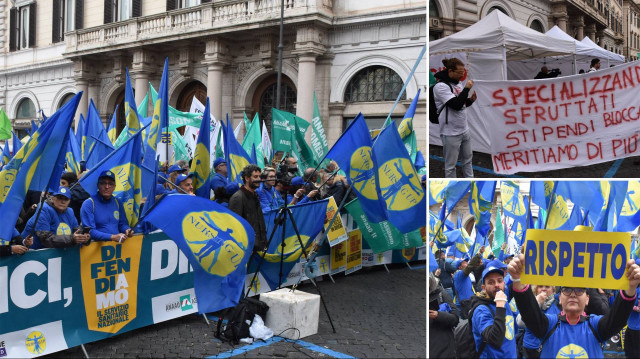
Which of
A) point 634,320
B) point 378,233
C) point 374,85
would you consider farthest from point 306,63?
point 634,320

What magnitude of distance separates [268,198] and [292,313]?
2.26 metres

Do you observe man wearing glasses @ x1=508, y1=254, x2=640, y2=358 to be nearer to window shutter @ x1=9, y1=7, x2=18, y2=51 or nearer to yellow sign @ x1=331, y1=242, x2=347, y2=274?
yellow sign @ x1=331, y1=242, x2=347, y2=274

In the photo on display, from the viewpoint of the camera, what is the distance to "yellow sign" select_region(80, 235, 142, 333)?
5707mm

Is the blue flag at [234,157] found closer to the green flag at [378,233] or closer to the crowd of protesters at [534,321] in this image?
the green flag at [378,233]

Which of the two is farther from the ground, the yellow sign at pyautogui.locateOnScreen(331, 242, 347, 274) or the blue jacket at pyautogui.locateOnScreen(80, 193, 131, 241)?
the blue jacket at pyautogui.locateOnScreen(80, 193, 131, 241)

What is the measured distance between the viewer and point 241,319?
6.19m

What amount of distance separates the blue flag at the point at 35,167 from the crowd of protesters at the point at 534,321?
3.28 m

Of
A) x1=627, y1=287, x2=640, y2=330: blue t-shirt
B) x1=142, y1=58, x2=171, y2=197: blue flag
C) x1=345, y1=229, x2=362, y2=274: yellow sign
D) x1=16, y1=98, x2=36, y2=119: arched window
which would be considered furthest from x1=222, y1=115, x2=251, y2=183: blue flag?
x1=16, y1=98, x2=36, y2=119: arched window

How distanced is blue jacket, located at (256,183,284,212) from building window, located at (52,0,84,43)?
2564cm

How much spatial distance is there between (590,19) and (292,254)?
4.44 metres

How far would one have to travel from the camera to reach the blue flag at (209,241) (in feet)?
18.4

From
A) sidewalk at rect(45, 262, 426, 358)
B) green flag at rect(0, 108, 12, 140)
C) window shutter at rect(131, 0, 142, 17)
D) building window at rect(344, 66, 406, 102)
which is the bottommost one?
sidewalk at rect(45, 262, 426, 358)

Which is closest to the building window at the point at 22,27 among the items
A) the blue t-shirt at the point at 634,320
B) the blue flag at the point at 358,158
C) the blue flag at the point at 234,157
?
the blue flag at the point at 234,157

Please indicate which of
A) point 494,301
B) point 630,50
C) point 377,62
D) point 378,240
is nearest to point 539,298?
point 494,301
